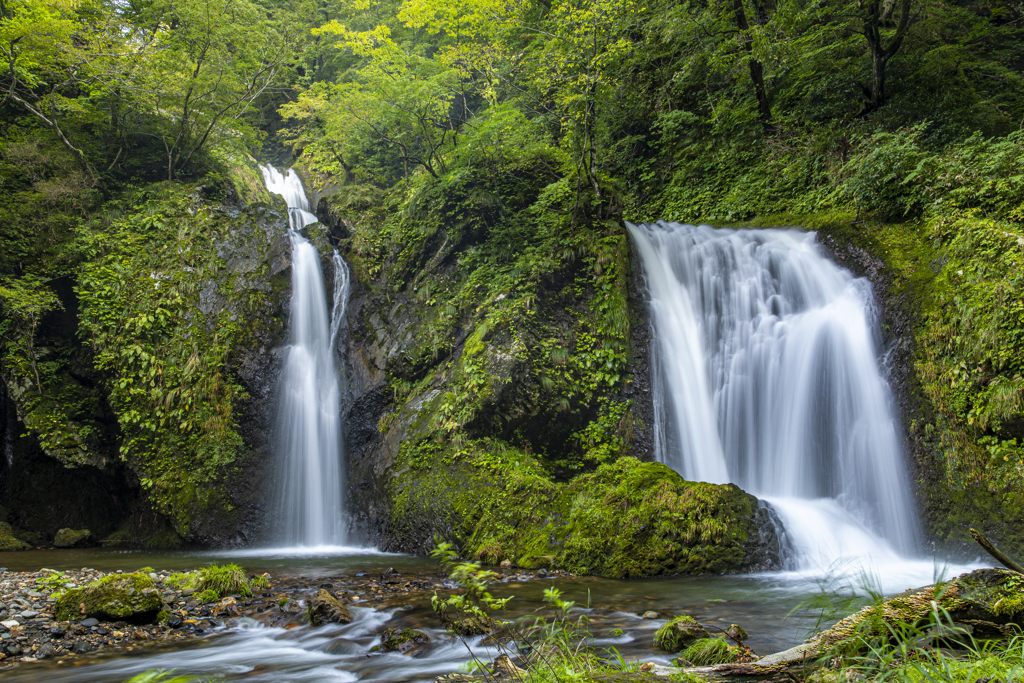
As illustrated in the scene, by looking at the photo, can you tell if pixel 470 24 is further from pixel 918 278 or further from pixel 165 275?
pixel 918 278

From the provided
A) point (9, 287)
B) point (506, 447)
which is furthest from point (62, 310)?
point (506, 447)

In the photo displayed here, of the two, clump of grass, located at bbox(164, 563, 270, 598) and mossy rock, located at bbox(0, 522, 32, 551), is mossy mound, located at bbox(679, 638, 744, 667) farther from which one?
mossy rock, located at bbox(0, 522, 32, 551)

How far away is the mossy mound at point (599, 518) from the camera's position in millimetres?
6266

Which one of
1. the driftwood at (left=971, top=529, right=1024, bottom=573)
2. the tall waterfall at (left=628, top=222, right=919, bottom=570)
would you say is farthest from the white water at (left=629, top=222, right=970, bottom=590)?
the driftwood at (left=971, top=529, right=1024, bottom=573)

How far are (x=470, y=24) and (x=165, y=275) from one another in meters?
9.36

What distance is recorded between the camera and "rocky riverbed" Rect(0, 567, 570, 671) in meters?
4.18

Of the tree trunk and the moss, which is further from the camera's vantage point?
the tree trunk

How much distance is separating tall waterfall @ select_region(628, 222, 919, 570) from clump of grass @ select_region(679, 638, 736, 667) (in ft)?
12.6

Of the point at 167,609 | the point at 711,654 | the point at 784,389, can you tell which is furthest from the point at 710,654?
the point at 784,389

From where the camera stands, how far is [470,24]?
13.6 metres

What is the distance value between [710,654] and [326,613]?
11.1ft

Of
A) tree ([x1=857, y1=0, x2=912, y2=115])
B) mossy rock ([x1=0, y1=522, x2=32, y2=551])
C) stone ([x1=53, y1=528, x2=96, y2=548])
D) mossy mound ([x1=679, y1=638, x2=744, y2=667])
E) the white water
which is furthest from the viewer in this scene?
stone ([x1=53, y1=528, x2=96, y2=548])

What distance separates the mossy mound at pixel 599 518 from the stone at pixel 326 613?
104 inches

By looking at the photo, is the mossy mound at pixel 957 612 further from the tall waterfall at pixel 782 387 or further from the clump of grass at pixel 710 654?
the tall waterfall at pixel 782 387
